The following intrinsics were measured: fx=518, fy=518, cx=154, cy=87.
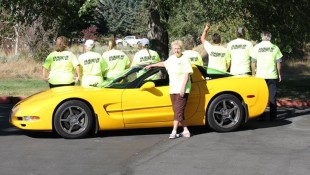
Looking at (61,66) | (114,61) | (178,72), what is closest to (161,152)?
(178,72)

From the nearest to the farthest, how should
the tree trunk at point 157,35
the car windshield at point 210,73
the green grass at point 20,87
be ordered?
1. the car windshield at point 210,73
2. the tree trunk at point 157,35
3. the green grass at point 20,87

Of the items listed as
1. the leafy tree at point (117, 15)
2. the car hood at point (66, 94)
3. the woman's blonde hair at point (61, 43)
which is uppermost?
the leafy tree at point (117, 15)

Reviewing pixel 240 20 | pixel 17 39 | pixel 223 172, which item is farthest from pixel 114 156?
pixel 17 39

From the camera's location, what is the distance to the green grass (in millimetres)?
15045

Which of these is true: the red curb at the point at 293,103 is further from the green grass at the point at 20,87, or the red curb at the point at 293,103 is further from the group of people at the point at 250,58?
the green grass at the point at 20,87

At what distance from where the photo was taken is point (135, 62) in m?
10.2

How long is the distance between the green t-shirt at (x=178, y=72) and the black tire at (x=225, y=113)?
27.8 inches

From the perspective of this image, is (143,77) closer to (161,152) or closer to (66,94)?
(66,94)

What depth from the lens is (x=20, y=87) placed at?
16641 mm

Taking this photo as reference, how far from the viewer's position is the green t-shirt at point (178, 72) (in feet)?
26.0

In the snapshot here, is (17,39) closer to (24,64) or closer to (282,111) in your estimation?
(24,64)

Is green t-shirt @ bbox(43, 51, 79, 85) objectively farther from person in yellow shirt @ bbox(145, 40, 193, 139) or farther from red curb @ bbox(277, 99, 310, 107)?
red curb @ bbox(277, 99, 310, 107)

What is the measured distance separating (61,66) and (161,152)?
3.13 m

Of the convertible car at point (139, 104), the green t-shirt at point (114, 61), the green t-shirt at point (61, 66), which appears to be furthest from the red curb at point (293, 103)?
the green t-shirt at point (61, 66)
